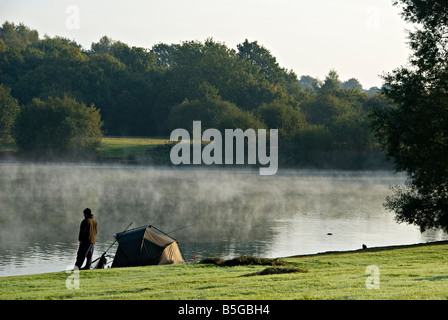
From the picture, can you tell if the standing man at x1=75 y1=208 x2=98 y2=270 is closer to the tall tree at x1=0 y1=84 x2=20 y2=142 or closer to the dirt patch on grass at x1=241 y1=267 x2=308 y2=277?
the dirt patch on grass at x1=241 y1=267 x2=308 y2=277

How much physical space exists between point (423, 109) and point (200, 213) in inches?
881

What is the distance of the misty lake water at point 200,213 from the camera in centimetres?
3538

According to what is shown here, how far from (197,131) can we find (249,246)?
7847 cm

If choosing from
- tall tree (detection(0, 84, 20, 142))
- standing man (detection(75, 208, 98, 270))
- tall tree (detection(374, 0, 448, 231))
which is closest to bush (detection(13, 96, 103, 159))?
tall tree (detection(0, 84, 20, 142))

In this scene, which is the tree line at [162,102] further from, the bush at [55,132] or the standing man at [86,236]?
the standing man at [86,236]

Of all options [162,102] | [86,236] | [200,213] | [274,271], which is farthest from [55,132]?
[274,271]

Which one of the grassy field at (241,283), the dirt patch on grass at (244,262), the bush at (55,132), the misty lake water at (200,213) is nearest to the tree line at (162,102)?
the bush at (55,132)

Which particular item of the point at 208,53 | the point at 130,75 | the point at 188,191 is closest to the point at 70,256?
the point at 188,191

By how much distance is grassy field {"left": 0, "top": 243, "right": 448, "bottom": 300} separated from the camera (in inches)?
580

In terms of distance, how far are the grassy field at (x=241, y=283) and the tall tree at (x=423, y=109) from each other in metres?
11.5

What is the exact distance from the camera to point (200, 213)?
5331 centimetres

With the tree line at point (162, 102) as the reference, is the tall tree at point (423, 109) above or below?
below

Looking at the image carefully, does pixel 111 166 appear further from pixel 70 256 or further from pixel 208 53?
pixel 70 256

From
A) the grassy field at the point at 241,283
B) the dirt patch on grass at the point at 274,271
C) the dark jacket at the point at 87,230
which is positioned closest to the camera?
the grassy field at the point at 241,283
